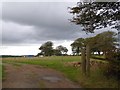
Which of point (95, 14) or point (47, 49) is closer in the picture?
point (95, 14)

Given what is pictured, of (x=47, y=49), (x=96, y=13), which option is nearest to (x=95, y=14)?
(x=96, y=13)

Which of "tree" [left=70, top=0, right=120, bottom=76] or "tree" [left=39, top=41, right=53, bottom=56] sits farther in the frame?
"tree" [left=39, top=41, right=53, bottom=56]

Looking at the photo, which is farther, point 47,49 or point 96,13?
point 47,49

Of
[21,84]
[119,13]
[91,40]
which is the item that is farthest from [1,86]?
[91,40]

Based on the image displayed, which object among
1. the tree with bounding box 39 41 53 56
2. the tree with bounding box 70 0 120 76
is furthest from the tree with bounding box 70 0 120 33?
the tree with bounding box 39 41 53 56

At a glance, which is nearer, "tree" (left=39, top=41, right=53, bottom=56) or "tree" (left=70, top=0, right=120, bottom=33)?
"tree" (left=70, top=0, right=120, bottom=33)

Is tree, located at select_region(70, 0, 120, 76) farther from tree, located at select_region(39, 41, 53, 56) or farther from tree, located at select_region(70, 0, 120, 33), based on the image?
tree, located at select_region(39, 41, 53, 56)

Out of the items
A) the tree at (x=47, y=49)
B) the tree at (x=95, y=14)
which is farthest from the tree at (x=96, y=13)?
the tree at (x=47, y=49)

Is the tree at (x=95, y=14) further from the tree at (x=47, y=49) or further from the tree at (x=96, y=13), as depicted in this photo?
the tree at (x=47, y=49)

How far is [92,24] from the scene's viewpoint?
691 inches

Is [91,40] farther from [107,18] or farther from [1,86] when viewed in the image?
[1,86]

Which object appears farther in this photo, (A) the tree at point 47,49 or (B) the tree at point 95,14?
(A) the tree at point 47,49

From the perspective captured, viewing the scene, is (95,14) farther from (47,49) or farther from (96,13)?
(47,49)

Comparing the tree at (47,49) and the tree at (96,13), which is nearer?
the tree at (96,13)
